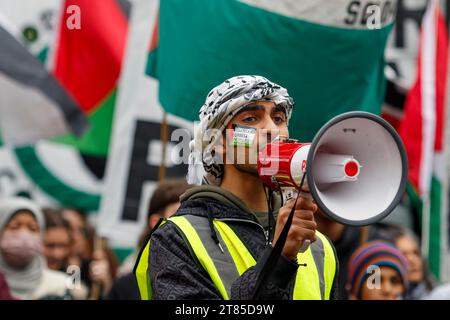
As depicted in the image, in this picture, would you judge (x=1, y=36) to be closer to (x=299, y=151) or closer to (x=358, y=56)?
(x=358, y=56)

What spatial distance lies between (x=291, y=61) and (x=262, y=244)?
3.12 m

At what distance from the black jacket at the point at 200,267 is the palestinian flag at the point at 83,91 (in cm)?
490

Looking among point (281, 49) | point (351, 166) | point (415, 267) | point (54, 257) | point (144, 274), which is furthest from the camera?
point (415, 267)

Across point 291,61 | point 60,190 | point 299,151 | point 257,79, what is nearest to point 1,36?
point 291,61

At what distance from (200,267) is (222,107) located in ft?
1.55

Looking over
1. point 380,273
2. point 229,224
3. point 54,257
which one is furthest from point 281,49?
point 229,224

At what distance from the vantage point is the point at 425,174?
28.3ft

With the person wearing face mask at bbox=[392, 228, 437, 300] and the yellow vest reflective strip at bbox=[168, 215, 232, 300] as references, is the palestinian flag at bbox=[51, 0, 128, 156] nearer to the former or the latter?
the person wearing face mask at bbox=[392, 228, 437, 300]

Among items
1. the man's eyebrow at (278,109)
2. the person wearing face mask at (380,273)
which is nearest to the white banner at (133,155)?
the person wearing face mask at (380,273)

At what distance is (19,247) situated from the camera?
6164 mm

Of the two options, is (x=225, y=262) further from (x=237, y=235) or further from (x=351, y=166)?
(x=351, y=166)

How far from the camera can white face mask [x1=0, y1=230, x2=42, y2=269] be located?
6.09 metres

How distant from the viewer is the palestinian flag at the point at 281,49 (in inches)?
248

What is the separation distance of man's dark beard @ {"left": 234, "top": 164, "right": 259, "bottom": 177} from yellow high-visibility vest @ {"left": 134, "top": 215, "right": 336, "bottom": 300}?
15 cm
